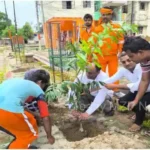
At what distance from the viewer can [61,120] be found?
335 cm

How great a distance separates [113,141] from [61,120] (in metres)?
0.95

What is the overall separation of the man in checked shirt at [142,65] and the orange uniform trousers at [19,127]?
1100 mm

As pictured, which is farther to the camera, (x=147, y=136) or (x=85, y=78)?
(x=85, y=78)

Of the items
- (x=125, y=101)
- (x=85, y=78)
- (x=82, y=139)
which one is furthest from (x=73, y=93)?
(x=125, y=101)

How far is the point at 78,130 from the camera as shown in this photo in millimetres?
3027

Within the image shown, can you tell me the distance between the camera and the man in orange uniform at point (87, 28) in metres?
4.25

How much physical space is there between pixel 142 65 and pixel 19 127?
4.51 ft

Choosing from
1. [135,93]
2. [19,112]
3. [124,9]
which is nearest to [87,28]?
[135,93]

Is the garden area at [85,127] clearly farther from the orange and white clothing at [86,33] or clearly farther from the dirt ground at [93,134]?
the orange and white clothing at [86,33]

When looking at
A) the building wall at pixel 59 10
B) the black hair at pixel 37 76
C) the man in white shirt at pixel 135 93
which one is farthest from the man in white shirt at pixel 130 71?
the building wall at pixel 59 10

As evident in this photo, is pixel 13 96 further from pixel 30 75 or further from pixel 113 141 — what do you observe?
pixel 113 141

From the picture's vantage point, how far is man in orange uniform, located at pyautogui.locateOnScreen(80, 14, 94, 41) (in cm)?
425

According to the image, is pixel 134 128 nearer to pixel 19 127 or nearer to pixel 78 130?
pixel 78 130

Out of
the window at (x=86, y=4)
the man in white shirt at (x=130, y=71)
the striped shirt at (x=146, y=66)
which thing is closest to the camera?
the striped shirt at (x=146, y=66)
